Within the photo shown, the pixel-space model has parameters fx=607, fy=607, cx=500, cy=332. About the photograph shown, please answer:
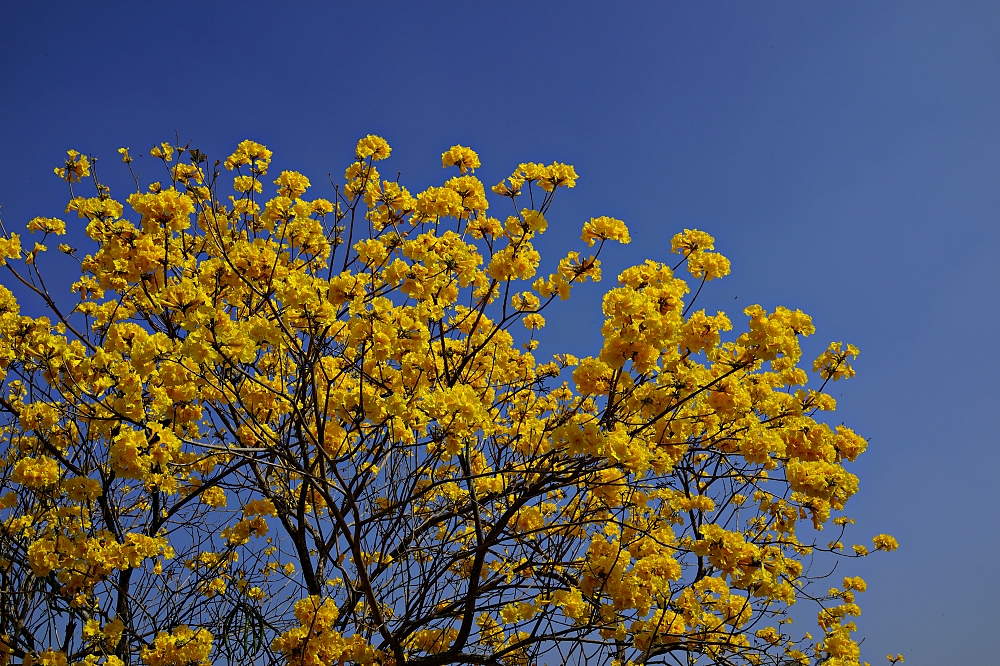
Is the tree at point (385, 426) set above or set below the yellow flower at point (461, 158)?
below

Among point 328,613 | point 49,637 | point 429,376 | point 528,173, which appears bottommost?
point 328,613

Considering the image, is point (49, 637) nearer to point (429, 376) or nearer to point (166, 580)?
point (166, 580)

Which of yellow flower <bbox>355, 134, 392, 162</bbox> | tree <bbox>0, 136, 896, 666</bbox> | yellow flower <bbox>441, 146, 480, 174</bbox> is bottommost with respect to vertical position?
tree <bbox>0, 136, 896, 666</bbox>

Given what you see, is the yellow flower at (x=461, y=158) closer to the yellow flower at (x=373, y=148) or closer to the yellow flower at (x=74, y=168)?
the yellow flower at (x=373, y=148)

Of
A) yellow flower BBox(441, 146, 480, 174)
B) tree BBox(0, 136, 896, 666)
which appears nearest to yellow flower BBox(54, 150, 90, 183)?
tree BBox(0, 136, 896, 666)

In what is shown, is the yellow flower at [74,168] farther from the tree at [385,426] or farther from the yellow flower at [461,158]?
the yellow flower at [461,158]

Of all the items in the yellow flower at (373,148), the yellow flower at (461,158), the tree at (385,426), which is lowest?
the tree at (385,426)

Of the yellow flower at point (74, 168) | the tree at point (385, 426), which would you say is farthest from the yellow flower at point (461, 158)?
the yellow flower at point (74, 168)

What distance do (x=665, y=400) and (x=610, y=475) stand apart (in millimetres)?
576

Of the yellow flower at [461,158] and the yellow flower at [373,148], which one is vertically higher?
the yellow flower at [373,148]

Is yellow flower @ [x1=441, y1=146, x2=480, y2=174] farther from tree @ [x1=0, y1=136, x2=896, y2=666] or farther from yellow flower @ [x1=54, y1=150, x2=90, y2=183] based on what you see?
yellow flower @ [x1=54, y1=150, x2=90, y2=183]

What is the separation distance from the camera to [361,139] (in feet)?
14.1

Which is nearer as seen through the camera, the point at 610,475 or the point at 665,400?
the point at 665,400

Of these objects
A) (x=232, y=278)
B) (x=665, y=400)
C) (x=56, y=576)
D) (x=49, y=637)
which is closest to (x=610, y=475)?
(x=665, y=400)
